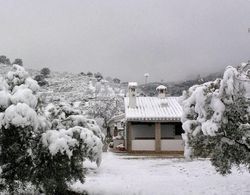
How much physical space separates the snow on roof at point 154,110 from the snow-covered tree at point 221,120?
17.7 metres

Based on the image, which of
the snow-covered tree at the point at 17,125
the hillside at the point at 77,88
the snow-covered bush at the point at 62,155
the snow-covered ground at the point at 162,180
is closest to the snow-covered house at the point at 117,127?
the snow-covered ground at the point at 162,180

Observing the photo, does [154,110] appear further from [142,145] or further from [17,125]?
[17,125]

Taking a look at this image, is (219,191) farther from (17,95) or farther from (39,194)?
(17,95)

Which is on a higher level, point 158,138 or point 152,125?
point 152,125

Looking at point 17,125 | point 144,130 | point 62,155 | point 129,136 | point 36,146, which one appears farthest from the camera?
point 144,130

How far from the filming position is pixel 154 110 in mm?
33969

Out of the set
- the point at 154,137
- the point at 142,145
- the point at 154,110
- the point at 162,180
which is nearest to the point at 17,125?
the point at 162,180

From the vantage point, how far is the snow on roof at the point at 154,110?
106 ft

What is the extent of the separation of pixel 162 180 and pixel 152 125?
1610 cm

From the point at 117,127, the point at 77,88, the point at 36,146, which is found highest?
the point at 77,88

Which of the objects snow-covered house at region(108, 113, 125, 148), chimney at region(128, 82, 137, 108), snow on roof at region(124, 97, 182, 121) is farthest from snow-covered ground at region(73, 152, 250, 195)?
snow-covered house at region(108, 113, 125, 148)

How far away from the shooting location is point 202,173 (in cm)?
2031

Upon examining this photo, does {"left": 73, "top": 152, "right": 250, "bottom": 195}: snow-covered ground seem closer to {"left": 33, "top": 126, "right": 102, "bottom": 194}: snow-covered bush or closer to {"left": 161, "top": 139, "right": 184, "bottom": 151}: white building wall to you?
{"left": 33, "top": 126, "right": 102, "bottom": 194}: snow-covered bush

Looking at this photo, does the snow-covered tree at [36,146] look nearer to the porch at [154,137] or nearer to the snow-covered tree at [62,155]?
the snow-covered tree at [62,155]
